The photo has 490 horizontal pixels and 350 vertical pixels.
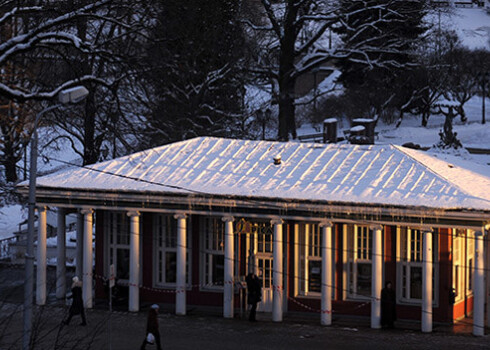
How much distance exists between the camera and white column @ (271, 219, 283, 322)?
28.8 meters

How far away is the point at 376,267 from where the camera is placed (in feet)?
92.1

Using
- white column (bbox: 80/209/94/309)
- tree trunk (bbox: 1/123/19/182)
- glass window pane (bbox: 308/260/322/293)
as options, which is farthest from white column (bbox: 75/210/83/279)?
glass window pane (bbox: 308/260/322/293)

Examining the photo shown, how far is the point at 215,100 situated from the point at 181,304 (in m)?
25.7

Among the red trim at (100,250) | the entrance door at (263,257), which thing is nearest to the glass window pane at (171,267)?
the red trim at (100,250)

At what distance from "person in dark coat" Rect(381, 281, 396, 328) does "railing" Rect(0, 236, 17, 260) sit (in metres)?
18.6

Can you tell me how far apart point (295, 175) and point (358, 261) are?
308 cm

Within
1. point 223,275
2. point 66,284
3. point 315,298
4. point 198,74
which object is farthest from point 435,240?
point 198,74

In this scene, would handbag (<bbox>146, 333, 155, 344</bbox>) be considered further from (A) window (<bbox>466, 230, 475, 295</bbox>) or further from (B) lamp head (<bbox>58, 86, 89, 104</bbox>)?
(A) window (<bbox>466, 230, 475, 295</bbox>)

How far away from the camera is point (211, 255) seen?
31.0 m

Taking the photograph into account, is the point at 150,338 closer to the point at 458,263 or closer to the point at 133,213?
the point at 133,213

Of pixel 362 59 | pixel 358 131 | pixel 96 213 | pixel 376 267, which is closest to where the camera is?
pixel 376 267

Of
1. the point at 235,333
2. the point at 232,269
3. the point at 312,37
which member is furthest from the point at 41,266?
the point at 312,37

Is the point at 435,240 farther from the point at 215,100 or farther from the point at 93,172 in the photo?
the point at 215,100

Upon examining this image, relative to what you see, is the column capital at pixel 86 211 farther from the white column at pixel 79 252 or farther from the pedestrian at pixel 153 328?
the pedestrian at pixel 153 328
